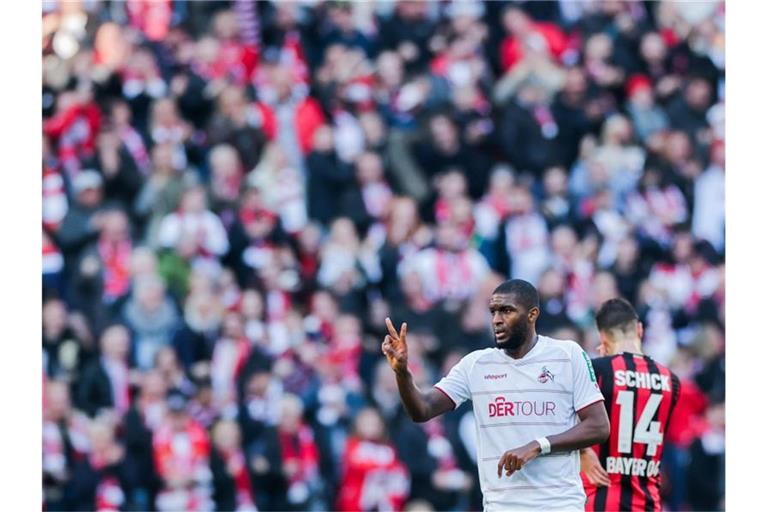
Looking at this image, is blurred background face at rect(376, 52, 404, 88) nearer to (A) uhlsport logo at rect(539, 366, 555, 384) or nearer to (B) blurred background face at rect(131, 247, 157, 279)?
(B) blurred background face at rect(131, 247, 157, 279)

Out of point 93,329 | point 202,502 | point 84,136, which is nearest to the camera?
point 202,502

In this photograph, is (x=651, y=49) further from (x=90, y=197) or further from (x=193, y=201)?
(x=90, y=197)

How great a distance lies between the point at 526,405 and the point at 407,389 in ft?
1.92

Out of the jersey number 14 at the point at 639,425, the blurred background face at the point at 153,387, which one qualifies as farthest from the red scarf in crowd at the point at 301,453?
the jersey number 14 at the point at 639,425

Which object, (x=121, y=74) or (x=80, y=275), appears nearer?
(x=80, y=275)

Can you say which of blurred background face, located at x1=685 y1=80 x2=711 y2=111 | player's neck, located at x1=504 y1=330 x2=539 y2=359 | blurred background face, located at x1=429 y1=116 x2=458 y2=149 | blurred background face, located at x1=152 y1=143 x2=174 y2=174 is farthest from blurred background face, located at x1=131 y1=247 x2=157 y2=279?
player's neck, located at x1=504 y1=330 x2=539 y2=359

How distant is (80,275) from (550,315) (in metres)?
4.47

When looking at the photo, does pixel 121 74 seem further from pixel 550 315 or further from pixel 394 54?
pixel 550 315

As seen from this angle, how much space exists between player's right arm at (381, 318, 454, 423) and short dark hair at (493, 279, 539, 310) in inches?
19.7

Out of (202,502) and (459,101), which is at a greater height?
(459,101)

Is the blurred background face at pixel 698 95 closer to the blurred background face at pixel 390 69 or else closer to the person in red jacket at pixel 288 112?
the blurred background face at pixel 390 69

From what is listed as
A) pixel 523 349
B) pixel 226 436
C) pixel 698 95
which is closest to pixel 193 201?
pixel 226 436

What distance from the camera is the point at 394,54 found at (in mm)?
16828

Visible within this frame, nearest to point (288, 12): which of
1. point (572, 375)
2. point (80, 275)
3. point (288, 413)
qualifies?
point (80, 275)
